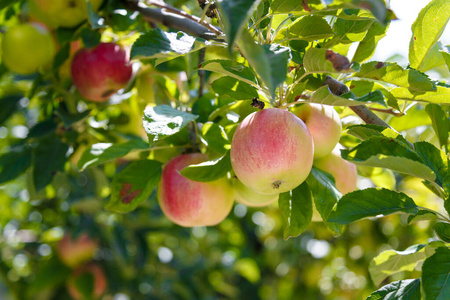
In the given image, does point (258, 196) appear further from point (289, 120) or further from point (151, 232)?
point (151, 232)

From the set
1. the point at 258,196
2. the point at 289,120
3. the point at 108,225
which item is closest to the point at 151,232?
the point at 108,225

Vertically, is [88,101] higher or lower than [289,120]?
lower

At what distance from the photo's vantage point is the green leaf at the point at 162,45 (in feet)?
2.28

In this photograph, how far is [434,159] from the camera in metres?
0.79

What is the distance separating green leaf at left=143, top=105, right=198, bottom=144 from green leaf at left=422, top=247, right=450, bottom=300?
45 centimetres

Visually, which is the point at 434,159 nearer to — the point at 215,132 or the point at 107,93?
the point at 215,132

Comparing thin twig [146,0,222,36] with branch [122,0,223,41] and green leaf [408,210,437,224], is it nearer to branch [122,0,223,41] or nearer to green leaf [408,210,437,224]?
branch [122,0,223,41]

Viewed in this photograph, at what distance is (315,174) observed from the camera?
34.4 inches

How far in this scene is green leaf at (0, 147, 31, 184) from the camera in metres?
1.29

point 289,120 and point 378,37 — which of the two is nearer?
point 289,120

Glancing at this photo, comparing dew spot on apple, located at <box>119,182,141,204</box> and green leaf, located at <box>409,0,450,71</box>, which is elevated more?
green leaf, located at <box>409,0,450,71</box>

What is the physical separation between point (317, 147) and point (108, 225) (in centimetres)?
166

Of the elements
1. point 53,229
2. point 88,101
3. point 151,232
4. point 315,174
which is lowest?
point 53,229

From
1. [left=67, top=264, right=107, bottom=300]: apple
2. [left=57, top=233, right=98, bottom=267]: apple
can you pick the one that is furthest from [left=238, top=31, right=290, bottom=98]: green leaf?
[left=67, top=264, right=107, bottom=300]: apple
